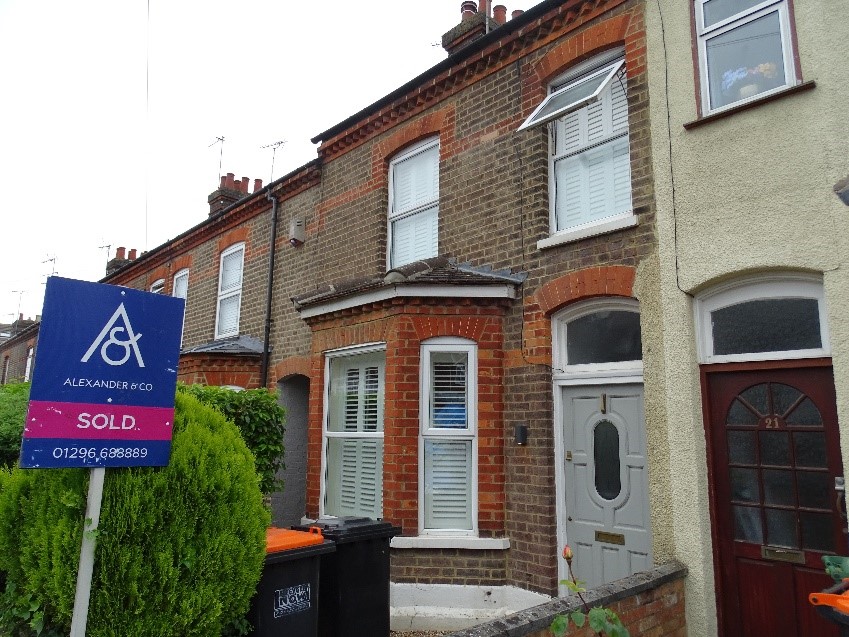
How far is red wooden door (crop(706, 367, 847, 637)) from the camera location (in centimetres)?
436

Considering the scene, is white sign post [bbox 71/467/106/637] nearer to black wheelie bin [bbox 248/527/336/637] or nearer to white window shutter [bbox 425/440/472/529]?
black wheelie bin [bbox 248/527/336/637]

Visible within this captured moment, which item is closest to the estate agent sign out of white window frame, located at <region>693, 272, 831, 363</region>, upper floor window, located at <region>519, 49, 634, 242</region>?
white window frame, located at <region>693, 272, 831, 363</region>

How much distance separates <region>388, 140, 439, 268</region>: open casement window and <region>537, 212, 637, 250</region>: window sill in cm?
187

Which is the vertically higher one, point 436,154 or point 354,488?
point 436,154

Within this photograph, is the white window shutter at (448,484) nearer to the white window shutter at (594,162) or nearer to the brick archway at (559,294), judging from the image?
the brick archway at (559,294)

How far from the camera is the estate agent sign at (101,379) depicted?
2758 mm

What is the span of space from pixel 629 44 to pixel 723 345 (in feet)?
10.2

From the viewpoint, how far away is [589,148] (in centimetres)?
648

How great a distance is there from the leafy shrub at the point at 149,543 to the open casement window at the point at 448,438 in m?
3.32

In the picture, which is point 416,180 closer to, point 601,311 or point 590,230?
point 590,230

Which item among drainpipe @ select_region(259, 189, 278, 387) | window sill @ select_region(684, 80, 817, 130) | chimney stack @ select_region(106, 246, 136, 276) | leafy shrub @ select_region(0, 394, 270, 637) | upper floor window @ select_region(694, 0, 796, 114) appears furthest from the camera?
chimney stack @ select_region(106, 246, 136, 276)

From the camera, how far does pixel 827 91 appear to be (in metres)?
4.56

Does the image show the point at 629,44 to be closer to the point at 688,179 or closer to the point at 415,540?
the point at 688,179

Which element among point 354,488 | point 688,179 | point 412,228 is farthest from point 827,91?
point 354,488
